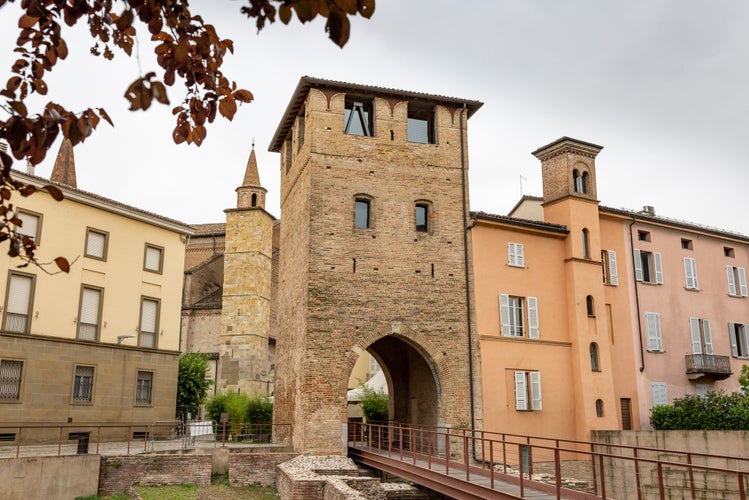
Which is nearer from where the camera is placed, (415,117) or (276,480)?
(276,480)

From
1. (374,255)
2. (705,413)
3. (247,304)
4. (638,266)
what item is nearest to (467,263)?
(374,255)

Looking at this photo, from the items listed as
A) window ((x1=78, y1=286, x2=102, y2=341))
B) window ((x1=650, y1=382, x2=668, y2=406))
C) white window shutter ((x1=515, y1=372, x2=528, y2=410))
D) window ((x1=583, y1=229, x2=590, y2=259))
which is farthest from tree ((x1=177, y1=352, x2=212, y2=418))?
window ((x1=650, y1=382, x2=668, y2=406))

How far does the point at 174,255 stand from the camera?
2802 centimetres

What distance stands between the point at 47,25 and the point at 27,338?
68.6 feet

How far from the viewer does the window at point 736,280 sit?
30.0 metres

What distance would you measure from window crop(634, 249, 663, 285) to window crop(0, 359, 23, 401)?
22.3 meters

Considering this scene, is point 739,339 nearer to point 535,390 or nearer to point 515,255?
point 535,390

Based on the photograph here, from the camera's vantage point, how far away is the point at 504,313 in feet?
76.0

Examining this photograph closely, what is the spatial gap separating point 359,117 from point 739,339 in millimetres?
18809

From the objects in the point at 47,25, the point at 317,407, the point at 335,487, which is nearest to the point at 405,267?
the point at 317,407

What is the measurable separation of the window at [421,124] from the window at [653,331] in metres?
10.9

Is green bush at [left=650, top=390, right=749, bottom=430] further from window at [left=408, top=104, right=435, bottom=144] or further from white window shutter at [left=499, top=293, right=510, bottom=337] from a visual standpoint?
window at [left=408, top=104, right=435, bottom=144]

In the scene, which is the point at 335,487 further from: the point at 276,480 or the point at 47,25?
the point at 47,25

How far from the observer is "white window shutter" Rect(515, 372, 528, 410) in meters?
22.4
